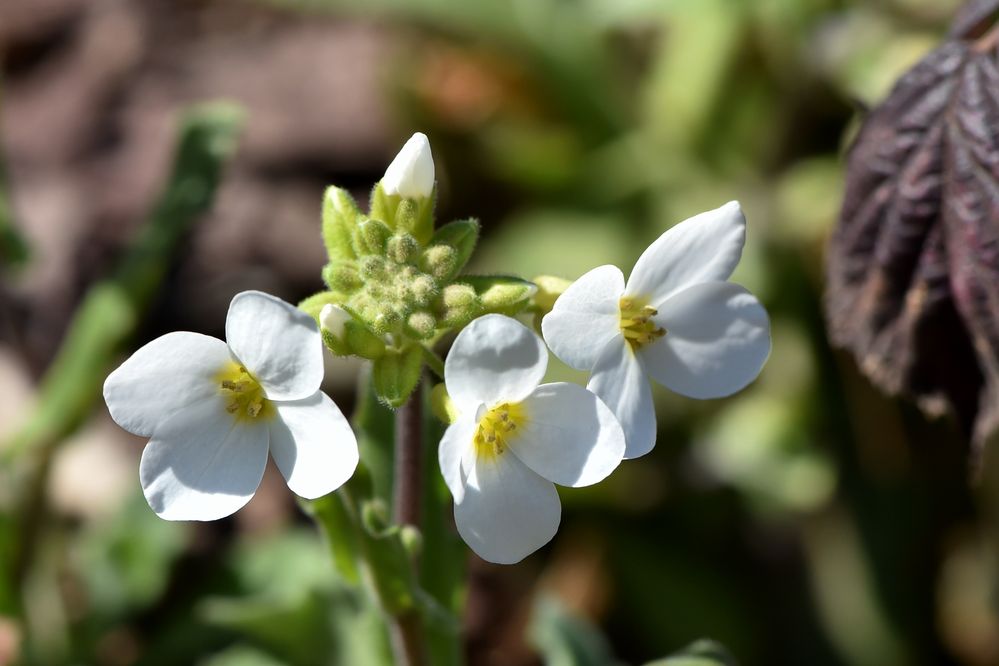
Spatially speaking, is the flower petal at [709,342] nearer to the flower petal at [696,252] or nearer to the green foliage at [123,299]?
the flower petal at [696,252]

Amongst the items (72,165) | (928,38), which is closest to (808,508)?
(928,38)

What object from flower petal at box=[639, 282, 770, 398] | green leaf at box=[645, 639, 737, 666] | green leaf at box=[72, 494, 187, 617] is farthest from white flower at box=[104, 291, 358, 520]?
green leaf at box=[72, 494, 187, 617]

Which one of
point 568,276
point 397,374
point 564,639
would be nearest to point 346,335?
point 397,374

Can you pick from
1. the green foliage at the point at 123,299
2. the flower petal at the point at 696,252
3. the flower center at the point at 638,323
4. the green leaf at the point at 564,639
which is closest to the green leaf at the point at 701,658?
the green leaf at the point at 564,639

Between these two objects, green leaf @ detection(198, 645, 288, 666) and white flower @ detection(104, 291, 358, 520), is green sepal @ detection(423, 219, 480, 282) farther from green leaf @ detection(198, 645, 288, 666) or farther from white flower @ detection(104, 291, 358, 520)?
green leaf @ detection(198, 645, 288, 666)

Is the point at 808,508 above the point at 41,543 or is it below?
below

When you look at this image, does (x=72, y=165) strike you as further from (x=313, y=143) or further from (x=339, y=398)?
(x=339, y=398)

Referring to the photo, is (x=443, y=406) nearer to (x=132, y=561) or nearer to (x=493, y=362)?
(x=493, y=362)
